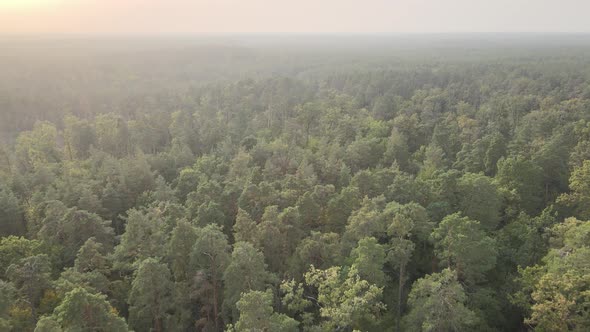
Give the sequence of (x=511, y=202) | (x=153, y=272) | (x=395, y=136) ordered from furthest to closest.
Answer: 1. (x=395, y=136)
2. (x=511, y=202)
3. (x=153, y=272)

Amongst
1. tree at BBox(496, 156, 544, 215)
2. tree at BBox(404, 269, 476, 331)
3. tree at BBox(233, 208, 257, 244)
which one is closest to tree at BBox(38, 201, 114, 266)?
tree at BBox(233, 208, 257, 244)

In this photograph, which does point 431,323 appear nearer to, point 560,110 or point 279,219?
point 279,219

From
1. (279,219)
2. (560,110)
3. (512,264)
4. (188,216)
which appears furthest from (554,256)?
(560,110)

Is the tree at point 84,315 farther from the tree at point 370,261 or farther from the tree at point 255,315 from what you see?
the tree at point 370,261

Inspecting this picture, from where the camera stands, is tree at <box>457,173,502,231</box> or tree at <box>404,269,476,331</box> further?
tree at <box>457,173,502,231</box>

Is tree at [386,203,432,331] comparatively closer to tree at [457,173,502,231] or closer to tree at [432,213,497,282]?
tree at [432,213,497,282]
